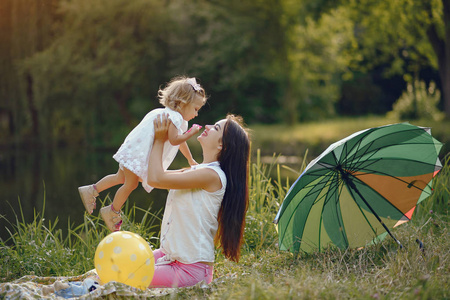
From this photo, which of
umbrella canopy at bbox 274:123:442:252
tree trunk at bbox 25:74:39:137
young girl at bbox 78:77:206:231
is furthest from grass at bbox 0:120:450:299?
tree trunk at bbox 25:74:39:137

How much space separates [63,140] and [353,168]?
17.7 metres

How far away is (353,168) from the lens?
10.2ft

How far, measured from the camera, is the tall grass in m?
2.35

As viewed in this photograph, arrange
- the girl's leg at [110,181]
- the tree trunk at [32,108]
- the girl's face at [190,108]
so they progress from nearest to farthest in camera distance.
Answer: the girl's face at [190,108] → the girl's leg at [110,181] → the tree trunk at [32,108]

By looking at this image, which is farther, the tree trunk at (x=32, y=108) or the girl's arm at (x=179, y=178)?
the tree trunk at (x=32, y=108)

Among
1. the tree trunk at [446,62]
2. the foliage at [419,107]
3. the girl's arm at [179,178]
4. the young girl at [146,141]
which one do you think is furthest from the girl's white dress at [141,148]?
the foliage at [419,107]

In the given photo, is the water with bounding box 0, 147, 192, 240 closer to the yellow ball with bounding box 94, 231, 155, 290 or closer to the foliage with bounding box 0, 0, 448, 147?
the yellow ball with bounding box 94, 231, 155, 290

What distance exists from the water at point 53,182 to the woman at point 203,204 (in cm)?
127

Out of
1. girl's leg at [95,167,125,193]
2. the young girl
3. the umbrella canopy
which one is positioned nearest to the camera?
the umbrella canopy

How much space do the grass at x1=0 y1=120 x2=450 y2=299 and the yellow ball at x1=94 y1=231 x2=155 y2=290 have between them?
0.66ft

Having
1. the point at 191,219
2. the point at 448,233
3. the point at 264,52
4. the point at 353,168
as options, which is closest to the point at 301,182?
the point at 353,168

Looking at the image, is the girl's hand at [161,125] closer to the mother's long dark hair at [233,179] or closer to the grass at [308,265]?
the mother's long dark hair at [233,179]

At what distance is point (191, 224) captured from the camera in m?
2.83

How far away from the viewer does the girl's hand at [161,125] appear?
3018mm
